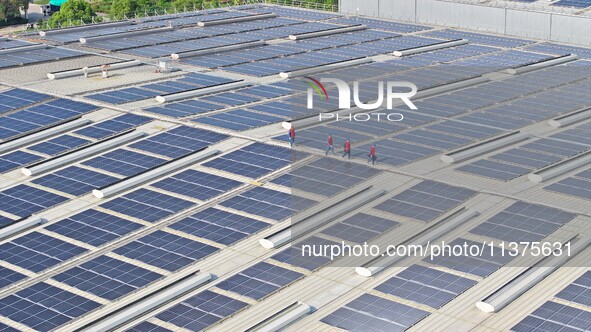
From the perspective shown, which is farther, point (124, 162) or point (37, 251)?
point (124, 162)

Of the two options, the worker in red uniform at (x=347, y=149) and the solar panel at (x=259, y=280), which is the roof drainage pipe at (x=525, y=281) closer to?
the solar panel at (x=259, y=280)

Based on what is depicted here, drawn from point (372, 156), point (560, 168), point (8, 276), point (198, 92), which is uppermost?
point (198, 92)

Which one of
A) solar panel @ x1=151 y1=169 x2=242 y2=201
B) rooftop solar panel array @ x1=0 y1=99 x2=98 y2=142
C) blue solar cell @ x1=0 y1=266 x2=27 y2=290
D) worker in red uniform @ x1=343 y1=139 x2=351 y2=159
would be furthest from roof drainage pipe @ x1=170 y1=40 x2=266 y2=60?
blue solar cell @ x1=0 y1=266 x2=27 y2=290

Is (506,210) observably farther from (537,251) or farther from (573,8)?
(573,8)

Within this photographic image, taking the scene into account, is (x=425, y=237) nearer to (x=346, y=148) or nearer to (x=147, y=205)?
(x=346, y=148)

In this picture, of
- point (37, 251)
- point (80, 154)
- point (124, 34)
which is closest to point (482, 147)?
point (80, 154)

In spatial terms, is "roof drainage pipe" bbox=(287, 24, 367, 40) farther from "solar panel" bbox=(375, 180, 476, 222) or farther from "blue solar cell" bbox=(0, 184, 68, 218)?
"blue solar cell" bbox=(0, 184, 68, 218)

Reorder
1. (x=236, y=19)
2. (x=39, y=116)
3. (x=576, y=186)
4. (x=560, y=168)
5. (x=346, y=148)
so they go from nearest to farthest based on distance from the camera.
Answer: (x=576, y=186), (x=560, y=168), (x=346, y=148), (x=39, y=116), (x=236, y=19)
